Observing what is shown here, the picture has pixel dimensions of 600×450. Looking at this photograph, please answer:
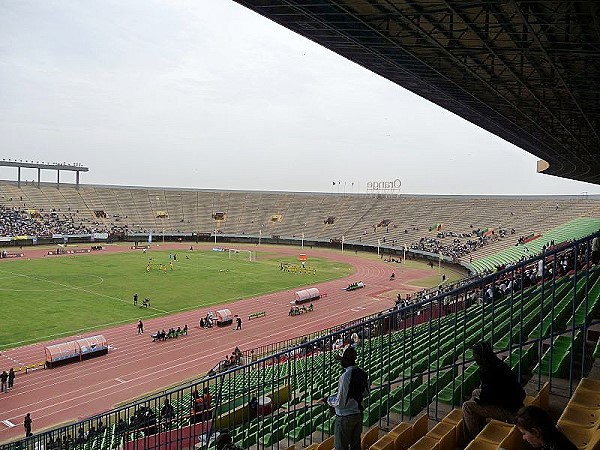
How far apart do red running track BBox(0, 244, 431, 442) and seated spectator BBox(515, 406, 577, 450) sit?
62.4ft

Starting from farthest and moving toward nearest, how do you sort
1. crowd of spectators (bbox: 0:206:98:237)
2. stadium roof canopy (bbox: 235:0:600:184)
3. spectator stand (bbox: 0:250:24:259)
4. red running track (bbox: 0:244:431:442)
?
crowd of spectators (bbox: 0:206:98:237) < spectator stand (bbox: 0:250:24:259) < red running track (bbox: 0:244:431:442) < stadium roof canopy (bbox: 235:0:600:184)

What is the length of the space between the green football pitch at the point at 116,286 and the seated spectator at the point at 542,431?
29631mm

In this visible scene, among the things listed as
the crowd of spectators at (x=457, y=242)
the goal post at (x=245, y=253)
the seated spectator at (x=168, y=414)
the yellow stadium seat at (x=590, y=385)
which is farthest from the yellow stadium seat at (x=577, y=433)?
the goal post at (x=245, y=253)

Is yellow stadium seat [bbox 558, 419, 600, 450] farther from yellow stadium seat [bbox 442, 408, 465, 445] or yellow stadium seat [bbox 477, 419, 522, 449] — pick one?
yellow stadium seat [bbox 442, 408, 465, 445]

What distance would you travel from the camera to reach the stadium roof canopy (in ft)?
41.4

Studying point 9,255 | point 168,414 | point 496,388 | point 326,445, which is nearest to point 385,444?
point 326,445

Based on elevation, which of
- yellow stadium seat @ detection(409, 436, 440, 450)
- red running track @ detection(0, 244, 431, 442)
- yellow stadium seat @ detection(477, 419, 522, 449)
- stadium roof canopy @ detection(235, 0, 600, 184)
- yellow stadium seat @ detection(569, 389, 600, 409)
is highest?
stadium roof canopy @ detection(235, 0, 600, 184)

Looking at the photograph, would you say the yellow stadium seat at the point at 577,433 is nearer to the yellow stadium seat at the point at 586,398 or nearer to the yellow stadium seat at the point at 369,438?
the yellow stadium seat at the point at 586,398

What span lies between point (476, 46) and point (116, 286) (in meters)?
37.6

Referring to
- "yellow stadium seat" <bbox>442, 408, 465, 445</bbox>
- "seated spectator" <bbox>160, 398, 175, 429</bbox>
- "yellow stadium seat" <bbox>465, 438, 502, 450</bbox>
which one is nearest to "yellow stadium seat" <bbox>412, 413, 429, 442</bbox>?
"yellow stadium seat" <bbox>442, 408, 465, 445</bbox>

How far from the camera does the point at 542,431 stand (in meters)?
3.71

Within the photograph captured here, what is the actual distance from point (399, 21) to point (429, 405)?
32.9ft

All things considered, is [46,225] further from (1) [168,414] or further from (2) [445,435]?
(2) [445,435]

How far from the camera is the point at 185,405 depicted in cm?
1742
